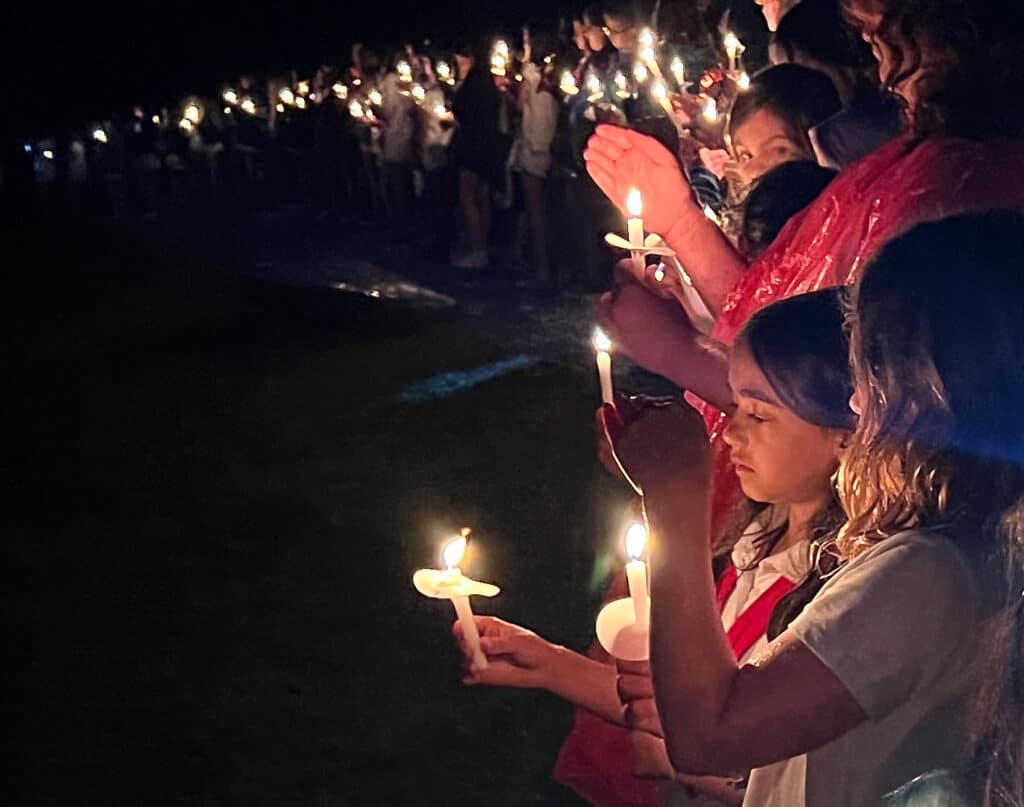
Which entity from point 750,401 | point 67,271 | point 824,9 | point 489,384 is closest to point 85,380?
point 489,384

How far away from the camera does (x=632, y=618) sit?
2.06 metres

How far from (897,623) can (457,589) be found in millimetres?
596

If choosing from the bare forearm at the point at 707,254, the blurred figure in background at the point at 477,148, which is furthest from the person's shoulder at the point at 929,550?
the blurred figure in background at the point at 477,148

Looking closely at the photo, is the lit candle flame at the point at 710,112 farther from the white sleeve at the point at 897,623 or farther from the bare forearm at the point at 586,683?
the white sleeve at the point at 897,623

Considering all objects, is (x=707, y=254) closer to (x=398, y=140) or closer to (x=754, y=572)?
(x=754, y=572)

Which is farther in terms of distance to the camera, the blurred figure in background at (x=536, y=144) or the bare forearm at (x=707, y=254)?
the blurred figure in background at (x=536, y=144)

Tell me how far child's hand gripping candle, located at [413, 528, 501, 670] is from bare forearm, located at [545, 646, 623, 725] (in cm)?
21

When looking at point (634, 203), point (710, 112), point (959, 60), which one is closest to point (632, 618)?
point (634, 203)

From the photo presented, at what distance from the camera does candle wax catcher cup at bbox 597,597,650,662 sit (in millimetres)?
2053

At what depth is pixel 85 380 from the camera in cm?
1057

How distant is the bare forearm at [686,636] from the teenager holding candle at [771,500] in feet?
0.50

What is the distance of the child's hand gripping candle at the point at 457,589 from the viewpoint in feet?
6.75

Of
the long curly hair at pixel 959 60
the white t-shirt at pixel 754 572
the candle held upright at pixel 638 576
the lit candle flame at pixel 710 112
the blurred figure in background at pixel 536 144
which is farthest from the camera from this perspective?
the blurred figure in background at pixel 536 144

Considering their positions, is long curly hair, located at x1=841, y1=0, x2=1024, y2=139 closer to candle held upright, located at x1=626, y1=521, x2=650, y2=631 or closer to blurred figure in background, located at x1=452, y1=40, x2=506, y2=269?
candle held upright, located at x1=626, y1=521, x2=650, y2=631
